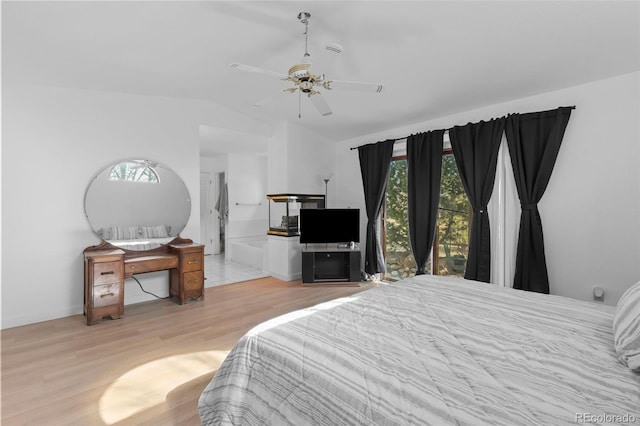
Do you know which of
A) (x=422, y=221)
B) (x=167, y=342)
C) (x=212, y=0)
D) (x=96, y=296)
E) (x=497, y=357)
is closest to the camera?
(x=497, y=357)

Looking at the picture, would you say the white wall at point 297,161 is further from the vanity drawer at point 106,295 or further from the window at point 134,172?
the vanity drawer at point 106,295

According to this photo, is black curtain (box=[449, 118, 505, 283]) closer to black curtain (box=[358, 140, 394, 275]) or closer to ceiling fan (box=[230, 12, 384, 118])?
black curtain (box=[358, 140, 394, 275])

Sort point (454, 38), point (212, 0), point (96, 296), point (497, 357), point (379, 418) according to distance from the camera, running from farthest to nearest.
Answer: point (96, 296) → point (454, 38) → point (212, 0) → point (497, 357) → point (379, 418)

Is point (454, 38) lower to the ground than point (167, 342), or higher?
higher

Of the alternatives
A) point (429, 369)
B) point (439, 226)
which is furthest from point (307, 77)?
point (439, 226)

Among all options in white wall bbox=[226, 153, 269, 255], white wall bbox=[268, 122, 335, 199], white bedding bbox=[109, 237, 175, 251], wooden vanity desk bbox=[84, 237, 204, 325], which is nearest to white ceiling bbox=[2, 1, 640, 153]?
white wall bbox=[268, 122, 335, 199]

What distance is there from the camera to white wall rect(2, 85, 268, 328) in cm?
321

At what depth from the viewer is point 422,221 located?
4348mm

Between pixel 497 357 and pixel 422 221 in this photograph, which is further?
pixel 422 221

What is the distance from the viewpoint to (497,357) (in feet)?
4.05

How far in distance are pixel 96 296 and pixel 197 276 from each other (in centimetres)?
104

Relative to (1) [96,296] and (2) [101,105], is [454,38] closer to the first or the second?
(2) [101,105]

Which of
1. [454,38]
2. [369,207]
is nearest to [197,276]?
[369,207]

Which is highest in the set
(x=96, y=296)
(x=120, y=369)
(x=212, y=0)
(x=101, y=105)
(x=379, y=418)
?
(x=212, y=0)
